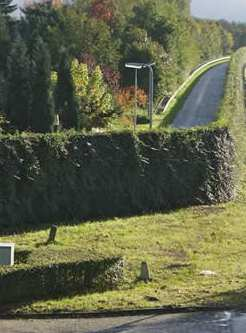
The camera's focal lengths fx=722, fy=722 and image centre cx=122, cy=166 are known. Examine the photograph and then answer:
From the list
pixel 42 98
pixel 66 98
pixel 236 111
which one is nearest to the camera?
pixel 42 98

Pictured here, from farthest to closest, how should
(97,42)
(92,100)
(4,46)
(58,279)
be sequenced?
(97,42), (4,46), (92,100), (58,279)

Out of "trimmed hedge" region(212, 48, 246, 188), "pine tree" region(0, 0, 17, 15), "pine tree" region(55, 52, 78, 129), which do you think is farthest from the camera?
"pine tree" region(0, 0, 17, 15)

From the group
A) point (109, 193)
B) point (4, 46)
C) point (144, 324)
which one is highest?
point (4, 46)

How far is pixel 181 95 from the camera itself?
2484 inches

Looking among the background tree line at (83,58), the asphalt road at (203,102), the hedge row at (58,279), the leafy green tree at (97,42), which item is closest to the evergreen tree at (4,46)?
the background tree line at (83,58)

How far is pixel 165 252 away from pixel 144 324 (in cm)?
716

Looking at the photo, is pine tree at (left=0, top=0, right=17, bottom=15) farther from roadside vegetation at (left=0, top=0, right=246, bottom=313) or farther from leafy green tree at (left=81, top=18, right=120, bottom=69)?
roadside vegetation at (left=0, top=0, right=246, bottom=313)

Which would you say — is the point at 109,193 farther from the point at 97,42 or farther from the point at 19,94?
the point at 97,42

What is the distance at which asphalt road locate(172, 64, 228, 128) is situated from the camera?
49372mm

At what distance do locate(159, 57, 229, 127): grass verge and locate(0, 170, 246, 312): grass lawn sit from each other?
21722 millimetres

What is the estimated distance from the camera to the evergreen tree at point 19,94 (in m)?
39.9

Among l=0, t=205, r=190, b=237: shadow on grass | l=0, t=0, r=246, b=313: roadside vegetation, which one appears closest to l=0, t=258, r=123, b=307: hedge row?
l=0, t=0, r=246, b=313: roadside vegetation

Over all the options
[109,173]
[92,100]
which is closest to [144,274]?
[109,173]

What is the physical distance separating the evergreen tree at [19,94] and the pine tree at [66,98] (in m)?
2.17
